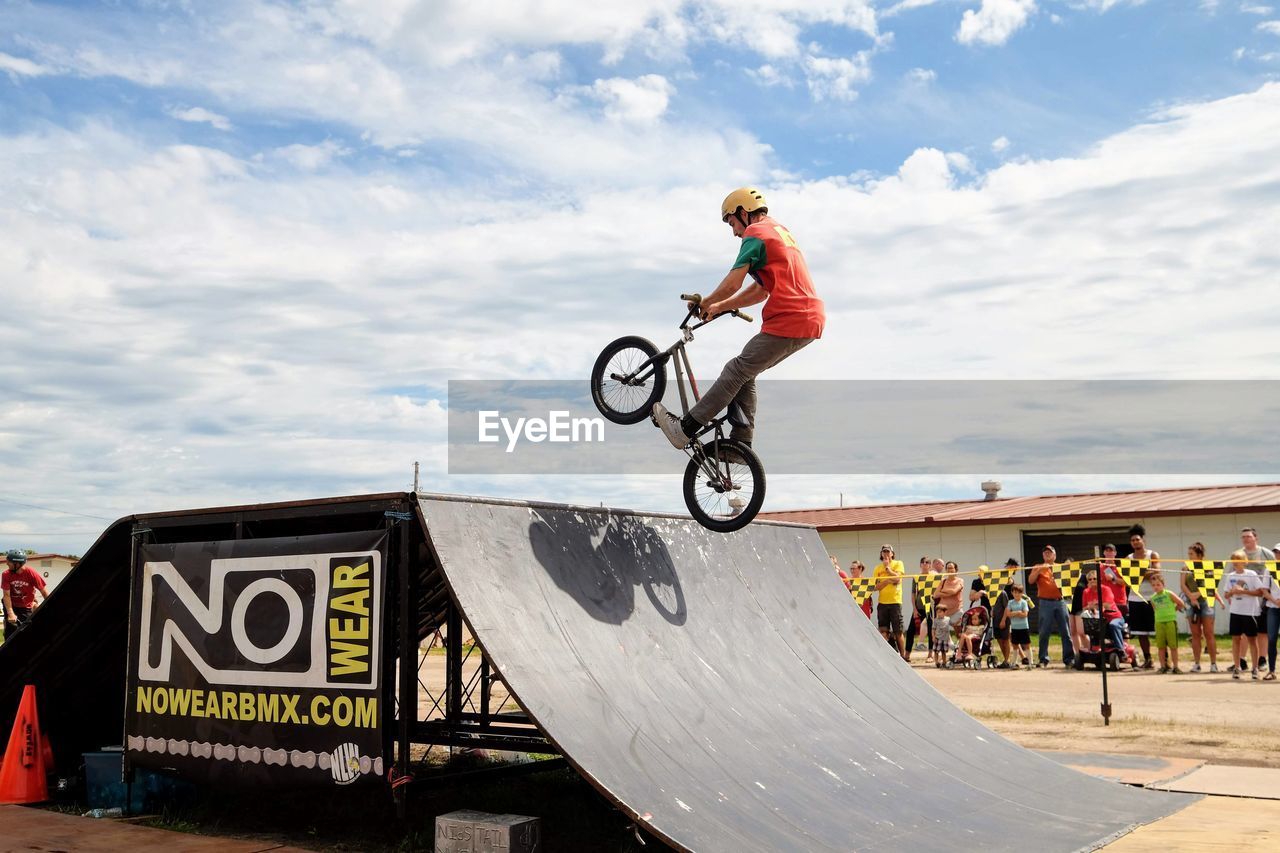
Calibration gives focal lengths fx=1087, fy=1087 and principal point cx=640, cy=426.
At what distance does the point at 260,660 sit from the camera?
6.45 meters

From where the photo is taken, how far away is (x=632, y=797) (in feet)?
16.0

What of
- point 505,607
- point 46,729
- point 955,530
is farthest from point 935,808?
point 955,530

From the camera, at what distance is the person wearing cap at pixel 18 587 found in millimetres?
14367

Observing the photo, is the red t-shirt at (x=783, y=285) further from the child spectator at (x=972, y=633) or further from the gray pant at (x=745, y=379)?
the child spectator at (x=972, y=633)

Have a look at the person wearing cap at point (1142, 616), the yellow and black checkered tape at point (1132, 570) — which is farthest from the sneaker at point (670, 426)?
→ the person wearing cap at point (1142, 616)

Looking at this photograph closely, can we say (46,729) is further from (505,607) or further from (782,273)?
(782,273)

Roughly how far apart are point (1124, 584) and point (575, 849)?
11439 millimetres

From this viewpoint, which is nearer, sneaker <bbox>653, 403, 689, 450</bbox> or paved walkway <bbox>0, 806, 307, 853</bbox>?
paved walkway <bbox>0, 806, 307, 853</bbox>

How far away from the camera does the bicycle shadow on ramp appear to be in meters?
6.50

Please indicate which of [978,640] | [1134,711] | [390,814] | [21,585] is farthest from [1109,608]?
[21,585]

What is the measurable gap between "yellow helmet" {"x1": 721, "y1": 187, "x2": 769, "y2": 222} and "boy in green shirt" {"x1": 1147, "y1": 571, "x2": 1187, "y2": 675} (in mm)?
9583

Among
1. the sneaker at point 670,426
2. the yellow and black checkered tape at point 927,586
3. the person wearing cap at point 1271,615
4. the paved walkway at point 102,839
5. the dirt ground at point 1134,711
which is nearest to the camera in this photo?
the paved walkway at point 102,839

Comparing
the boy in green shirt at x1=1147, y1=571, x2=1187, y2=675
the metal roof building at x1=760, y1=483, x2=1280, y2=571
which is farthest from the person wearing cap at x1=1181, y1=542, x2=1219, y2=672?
the metal roof building at x1=760, y1=483, x2=1280, y2=571

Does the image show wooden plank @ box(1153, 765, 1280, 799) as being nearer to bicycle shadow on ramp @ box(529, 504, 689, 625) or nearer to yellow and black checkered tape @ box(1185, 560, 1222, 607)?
bicycle shadow on ramp @ box(529, 504, 689, 625)
